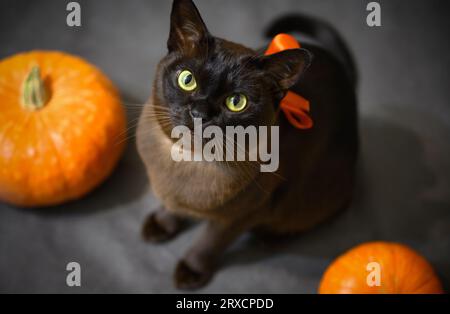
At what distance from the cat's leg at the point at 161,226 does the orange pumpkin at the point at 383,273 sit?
0.48m

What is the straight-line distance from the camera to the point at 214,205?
45.3 inches

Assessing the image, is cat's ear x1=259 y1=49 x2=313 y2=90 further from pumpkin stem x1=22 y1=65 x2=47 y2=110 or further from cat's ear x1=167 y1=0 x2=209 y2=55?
pumpkin stem x1=22 y1=65 x2=47 y2=110

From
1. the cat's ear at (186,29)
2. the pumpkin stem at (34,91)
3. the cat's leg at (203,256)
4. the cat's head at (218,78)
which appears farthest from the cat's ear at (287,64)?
the pumpkin stem at (34,91)

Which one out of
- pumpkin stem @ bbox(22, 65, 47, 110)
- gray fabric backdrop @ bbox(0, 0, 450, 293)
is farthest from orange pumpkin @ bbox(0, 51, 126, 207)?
gray fabric backdrop @ bbox(0, 0, 450, 293)

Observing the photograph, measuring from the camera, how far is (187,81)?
992 mm

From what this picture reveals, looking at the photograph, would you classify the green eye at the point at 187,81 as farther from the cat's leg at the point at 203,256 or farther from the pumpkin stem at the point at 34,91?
the pumpkin stem at the point at 34,91

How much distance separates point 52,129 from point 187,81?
20.9 inches

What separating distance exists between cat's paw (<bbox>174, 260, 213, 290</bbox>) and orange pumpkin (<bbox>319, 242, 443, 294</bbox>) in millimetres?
346

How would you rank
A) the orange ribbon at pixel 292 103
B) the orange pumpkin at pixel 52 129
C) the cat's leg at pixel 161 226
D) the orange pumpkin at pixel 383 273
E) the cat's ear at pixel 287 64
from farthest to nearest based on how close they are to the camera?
the cat's leg at pixel 161 226, the orange pumpkin at pixel 52 129, the orange pumpkin at pixel 383 273, the orange ribbon at pixel 292 103, the cat's ear at pixel 287 64

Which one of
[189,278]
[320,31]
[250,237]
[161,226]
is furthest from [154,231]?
[320,31]

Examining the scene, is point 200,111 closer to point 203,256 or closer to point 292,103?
point 292,103

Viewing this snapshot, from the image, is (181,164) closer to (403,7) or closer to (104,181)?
(104,181)

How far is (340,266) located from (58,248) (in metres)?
0.82

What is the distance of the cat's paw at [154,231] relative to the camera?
1444 mm
